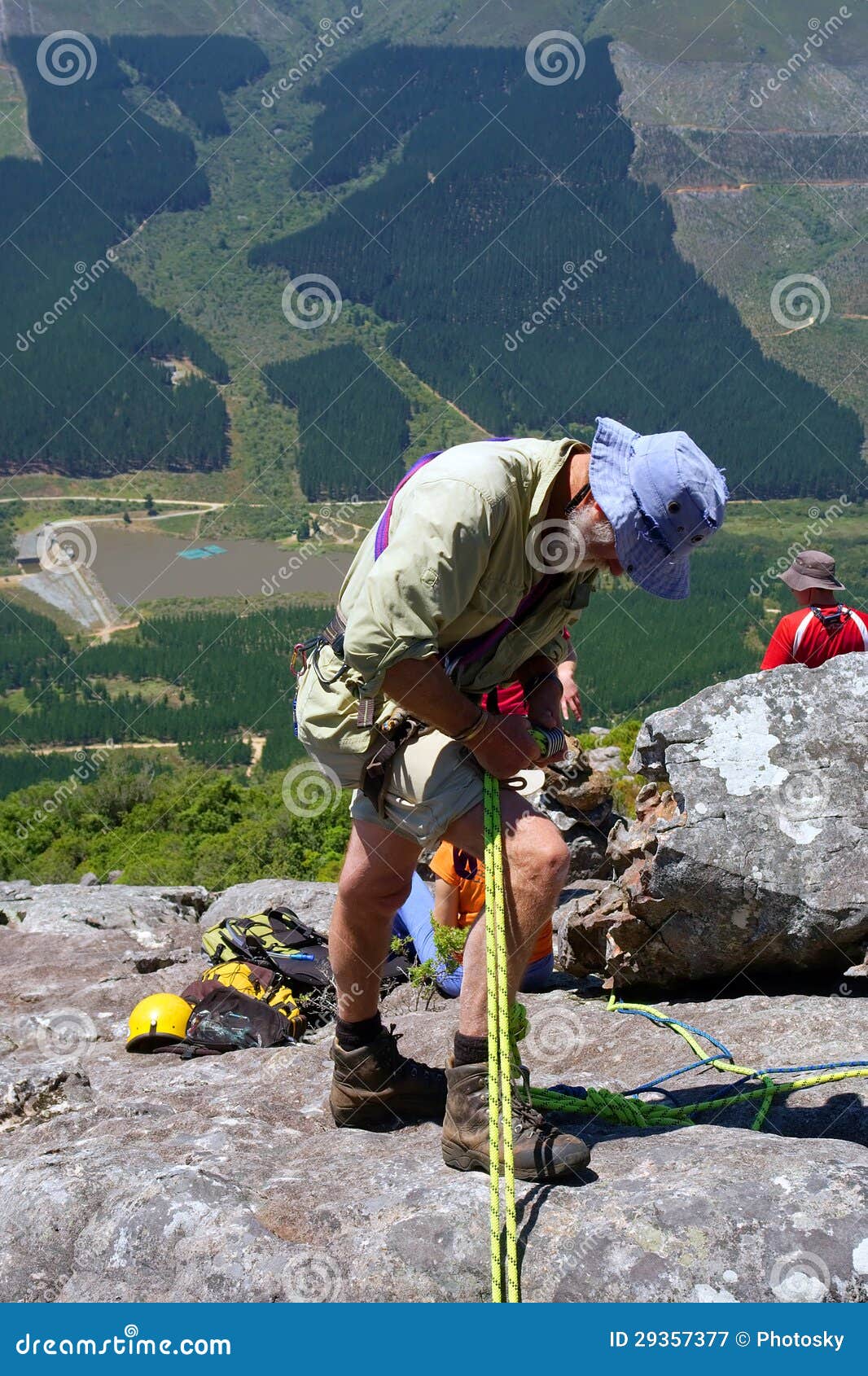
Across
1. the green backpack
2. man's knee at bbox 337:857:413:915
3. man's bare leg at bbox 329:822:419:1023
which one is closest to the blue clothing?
the green backpack

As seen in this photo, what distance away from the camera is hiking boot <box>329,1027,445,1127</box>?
4633mm

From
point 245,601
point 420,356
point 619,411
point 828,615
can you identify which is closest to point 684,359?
point 619,411

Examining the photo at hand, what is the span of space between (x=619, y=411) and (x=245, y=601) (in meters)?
65.0

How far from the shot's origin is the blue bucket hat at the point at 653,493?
3.96 m

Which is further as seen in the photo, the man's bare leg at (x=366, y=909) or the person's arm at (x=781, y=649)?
the person's arm at (x=781, y=649)

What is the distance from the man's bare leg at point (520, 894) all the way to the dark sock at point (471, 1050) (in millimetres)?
18

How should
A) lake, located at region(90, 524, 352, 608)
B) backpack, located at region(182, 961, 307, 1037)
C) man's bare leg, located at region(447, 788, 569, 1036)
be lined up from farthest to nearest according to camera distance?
lake, located at region(90, 524, 352, 608), backpack, located at region(182, 961, 307, 1037), man's bare leg, located at region(447, 788, 569, 1036)

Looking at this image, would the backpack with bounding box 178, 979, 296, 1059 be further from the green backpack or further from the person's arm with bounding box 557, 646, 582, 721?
the person's arm with bounding box 557, 646, 582, 721

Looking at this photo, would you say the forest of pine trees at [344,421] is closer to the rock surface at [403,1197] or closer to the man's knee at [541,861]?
the rock surface at [403,1197]

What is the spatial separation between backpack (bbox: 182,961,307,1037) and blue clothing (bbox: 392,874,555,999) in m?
0.74

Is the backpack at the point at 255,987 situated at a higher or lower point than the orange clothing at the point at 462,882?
lower

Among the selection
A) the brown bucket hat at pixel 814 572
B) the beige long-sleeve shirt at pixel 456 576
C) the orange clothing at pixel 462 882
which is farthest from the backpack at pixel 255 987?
the brown bucket hat at pixel 814 572

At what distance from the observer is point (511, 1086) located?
410cm

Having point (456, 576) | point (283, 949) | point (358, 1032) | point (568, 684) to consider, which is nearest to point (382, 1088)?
point (358, 1032)
